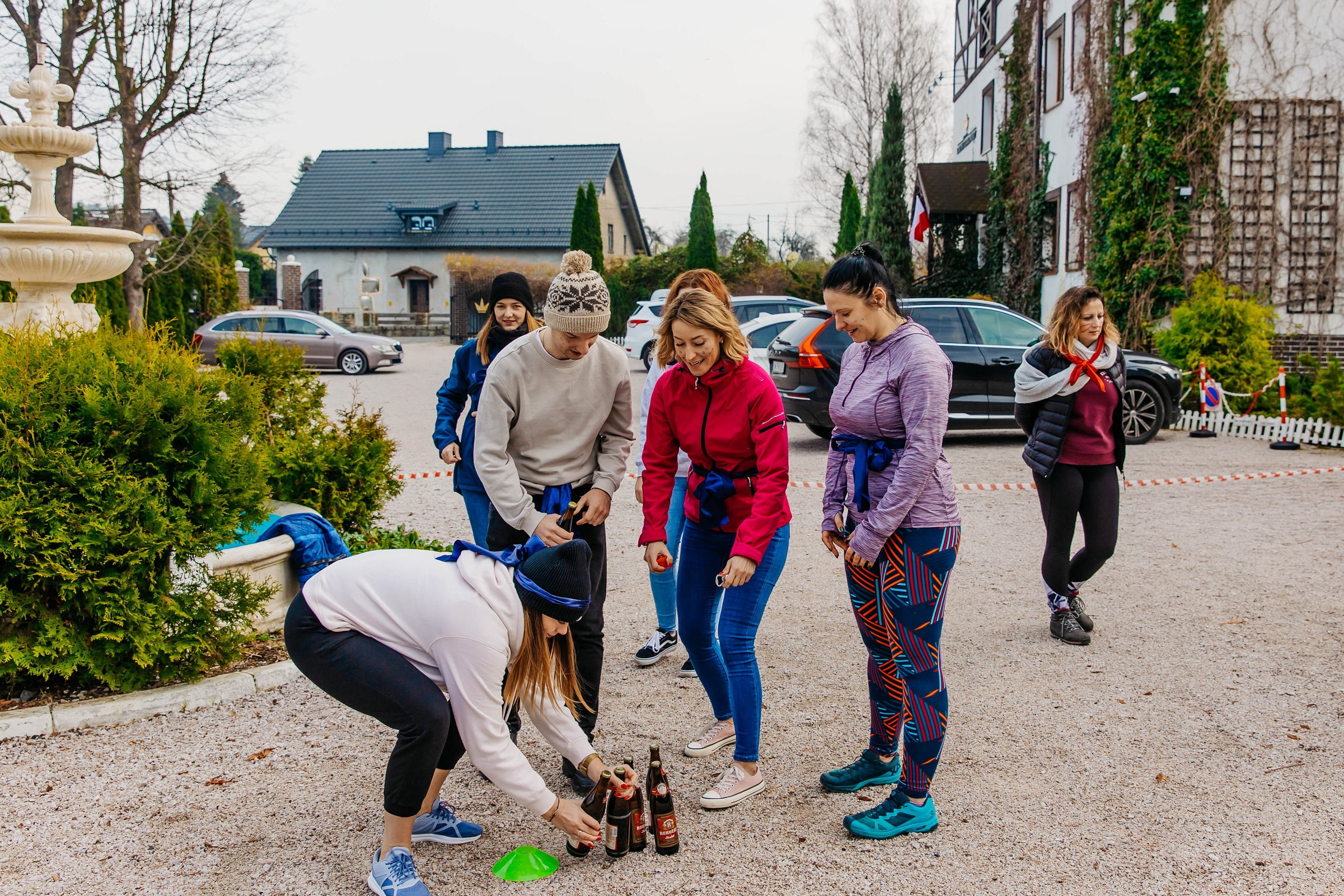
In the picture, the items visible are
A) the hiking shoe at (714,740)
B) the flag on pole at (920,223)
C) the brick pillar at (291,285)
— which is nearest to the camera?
the hiking shoe at (714,740)

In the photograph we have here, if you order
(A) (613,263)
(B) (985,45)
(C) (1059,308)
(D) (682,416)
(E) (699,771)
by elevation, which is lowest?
(E) (699,771)

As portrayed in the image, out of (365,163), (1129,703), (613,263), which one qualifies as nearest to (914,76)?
(613,263)

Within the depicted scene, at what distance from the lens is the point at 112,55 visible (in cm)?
2047

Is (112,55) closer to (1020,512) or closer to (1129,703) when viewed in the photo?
(1020,512)

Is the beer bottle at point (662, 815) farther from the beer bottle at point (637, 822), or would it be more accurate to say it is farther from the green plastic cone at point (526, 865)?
the green plastic cone at point (526, 865)

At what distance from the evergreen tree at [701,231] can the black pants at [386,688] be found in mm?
34516

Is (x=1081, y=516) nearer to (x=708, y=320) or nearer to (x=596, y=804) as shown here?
(x=708, y=320)

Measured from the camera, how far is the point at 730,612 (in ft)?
11.3

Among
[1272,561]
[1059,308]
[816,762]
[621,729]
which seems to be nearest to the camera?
[816,762]

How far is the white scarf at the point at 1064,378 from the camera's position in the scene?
509cm

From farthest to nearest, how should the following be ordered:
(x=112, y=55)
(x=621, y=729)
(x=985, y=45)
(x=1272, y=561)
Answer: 1. (x=985, y=45)
2. (x=112, y=55)
3. (x=1272, y=561)
4. (x=621, y=729)

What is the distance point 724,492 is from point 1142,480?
24.9 ft

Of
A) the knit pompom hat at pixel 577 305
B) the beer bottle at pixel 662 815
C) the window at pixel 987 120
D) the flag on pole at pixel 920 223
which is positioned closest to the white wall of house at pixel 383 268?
the flag on pole at pixel 920 223

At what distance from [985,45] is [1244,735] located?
989 inches
